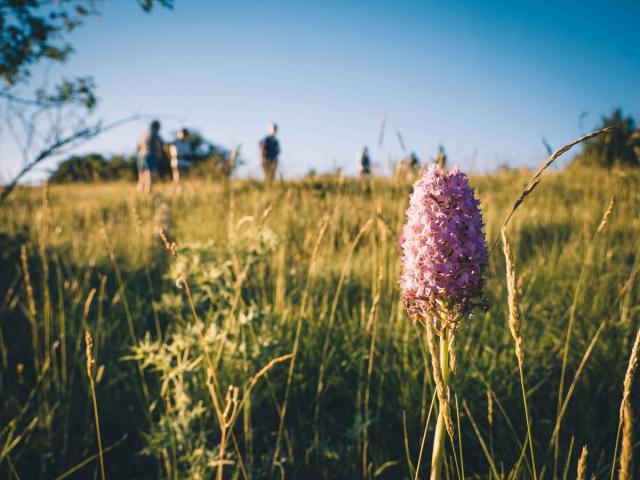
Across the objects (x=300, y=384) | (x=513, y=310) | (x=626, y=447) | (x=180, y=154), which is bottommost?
(x=300, y=384)

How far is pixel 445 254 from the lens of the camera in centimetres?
96

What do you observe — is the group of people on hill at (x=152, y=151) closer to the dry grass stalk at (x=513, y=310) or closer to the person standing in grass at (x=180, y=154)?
the person standing in grass at (x=180, y=154)

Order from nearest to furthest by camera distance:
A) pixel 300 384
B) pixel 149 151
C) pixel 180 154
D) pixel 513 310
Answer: pixel 513 310 → pixel 300 384 → pixel 149 151 → pixel 180 154

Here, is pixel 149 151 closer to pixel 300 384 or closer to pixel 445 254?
pixel 300 384

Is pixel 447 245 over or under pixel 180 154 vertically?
under

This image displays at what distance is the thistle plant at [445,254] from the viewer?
944 mm

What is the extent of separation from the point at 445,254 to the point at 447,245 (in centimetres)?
2

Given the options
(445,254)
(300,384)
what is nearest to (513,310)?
(445,254)

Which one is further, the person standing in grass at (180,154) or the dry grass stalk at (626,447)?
the person standing in grass at (180,154)

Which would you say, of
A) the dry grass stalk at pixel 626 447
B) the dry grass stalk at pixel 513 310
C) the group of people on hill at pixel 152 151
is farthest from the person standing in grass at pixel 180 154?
the dry grass stalk at pixel 626 447

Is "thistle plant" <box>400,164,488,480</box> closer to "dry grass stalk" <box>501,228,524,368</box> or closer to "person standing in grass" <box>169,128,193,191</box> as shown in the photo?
"dry grass stalk" <box>501,228,524,368</box>

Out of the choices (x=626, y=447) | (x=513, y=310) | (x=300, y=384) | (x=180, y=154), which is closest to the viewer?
(x=626, y=447)

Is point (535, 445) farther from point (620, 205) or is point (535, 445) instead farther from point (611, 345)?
point (620, 205)

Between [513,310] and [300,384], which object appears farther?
[300,384]
